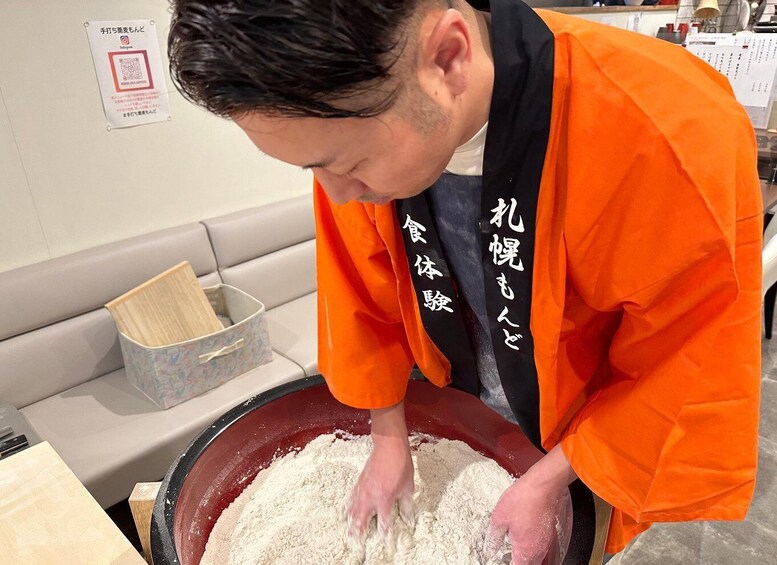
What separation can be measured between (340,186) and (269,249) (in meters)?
1.94

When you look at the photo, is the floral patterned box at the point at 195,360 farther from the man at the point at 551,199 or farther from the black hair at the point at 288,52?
the black hair at the point at 288,52

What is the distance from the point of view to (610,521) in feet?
2.79

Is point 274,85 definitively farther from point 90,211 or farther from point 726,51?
point 726,51

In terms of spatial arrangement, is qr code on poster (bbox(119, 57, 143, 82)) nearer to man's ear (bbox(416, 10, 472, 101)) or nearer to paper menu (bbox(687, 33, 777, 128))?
man's ear (bbox(416, 10, 472, 101))

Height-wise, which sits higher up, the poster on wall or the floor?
the poster on wall

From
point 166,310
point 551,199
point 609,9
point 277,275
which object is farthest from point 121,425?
point 609,9

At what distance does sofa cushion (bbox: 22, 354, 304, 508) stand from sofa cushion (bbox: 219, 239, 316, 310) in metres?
0.49

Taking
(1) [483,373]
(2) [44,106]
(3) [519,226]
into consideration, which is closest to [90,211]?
(2) [44,106]

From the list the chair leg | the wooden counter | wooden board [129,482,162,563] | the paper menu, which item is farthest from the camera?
the wooden counter

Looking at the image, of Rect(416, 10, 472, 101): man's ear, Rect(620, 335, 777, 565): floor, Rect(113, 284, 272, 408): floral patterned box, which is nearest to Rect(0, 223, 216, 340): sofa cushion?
Rect(113, 284, 272, 408): floral patterned box

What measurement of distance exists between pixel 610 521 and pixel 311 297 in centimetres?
193

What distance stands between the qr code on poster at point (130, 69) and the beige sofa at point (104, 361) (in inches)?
22.6

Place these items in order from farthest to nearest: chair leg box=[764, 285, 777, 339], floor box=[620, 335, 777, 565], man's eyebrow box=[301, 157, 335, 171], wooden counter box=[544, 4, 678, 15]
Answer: wooden counter box=[544, 4, 678, 15]
chair leg box=[764, 285, 777, 339]
floor box=[620, 335, 777, 565]
man's eyebrow box=[301, 157, 335, 171]

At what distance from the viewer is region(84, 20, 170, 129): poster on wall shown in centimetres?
194
